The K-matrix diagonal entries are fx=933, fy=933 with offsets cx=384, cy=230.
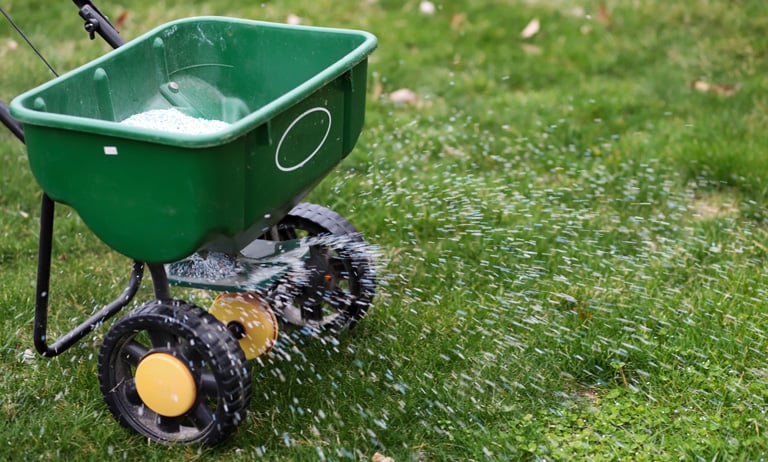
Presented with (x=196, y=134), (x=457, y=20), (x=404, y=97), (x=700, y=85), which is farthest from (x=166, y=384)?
(x=457, y=20)

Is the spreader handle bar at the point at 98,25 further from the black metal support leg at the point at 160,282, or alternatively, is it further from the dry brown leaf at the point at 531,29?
the dry brown leaf at the point at 531,29

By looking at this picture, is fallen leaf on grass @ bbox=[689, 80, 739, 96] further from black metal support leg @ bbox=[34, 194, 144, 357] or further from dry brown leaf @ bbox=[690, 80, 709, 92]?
black metal support leg @ bbox=[34, 194, 144, 357]

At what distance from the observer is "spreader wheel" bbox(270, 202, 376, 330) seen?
3.10 m

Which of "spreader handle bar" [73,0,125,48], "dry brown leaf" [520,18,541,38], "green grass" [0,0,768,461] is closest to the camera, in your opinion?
"green grass" [0,0,768,461]

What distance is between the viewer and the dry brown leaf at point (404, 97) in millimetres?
4910

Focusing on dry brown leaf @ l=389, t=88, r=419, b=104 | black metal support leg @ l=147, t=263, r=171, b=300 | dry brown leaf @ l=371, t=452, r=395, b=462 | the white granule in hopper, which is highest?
the white granule in hopper

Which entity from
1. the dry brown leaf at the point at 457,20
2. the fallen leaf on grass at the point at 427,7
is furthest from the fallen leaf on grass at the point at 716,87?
the fallen leaf on grass at the point at 427,7

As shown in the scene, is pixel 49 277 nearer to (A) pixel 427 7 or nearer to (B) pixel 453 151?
(B) pixel 453 151

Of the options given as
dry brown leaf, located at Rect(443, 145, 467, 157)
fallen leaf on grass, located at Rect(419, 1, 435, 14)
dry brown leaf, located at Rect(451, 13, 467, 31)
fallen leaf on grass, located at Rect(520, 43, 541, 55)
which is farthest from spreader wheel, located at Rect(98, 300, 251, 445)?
fallen leaf on grass, located at Rect(419, 1, 435, 14)

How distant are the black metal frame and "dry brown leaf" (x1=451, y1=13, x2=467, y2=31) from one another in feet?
9.67

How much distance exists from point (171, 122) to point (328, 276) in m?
0.72

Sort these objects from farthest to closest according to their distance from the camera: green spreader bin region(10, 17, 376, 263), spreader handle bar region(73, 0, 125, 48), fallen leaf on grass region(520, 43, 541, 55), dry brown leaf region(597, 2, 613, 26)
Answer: dry brown leaf region(597, 2, 613, 26) < fallen leaf on grass region(520, 43, 541, 55) < spreader handle bar region(73, 0, 125, 48) < green spreader bin region(10, 17, 376, 263)

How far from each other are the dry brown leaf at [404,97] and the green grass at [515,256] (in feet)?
0.14

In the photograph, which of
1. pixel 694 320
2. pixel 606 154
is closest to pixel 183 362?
pixel 694 320
